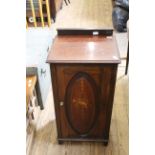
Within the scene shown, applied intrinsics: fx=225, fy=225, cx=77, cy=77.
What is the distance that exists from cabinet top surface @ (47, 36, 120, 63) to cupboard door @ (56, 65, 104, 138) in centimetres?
5

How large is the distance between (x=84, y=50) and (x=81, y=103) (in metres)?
0.35

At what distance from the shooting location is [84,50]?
1395 millimetres

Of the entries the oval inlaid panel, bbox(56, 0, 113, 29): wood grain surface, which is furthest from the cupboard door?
bbox(56, 0, 113, 29): wood grain surface

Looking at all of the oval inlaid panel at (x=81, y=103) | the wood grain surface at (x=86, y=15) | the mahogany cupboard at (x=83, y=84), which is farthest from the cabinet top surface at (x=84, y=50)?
the wood grain surface at (x=86, y=15)

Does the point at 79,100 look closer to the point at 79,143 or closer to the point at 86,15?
the point at 79,143

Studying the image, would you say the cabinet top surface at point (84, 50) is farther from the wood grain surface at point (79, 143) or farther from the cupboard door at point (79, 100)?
the wood grain surface at point (79, 143)

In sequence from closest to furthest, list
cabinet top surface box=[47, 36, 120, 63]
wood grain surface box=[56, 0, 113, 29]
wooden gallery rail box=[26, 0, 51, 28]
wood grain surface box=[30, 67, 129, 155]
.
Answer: cabinet top surface box=[47, 36, 120, 63] < wood grain surface box=[30, 67, 129, 155] < wooden gallery rail box=[26, 0, 51, 28] < wood grain surface box=[56, 0, 113, 29]

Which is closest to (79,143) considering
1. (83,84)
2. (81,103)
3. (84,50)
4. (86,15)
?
(81,103)

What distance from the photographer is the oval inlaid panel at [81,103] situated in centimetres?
139

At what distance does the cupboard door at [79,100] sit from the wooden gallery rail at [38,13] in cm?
218

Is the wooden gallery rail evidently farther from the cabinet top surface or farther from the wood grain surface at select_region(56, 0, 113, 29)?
the cabinet top surface

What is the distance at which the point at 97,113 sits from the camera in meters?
1.50

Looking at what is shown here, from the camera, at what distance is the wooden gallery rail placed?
11.0ft
